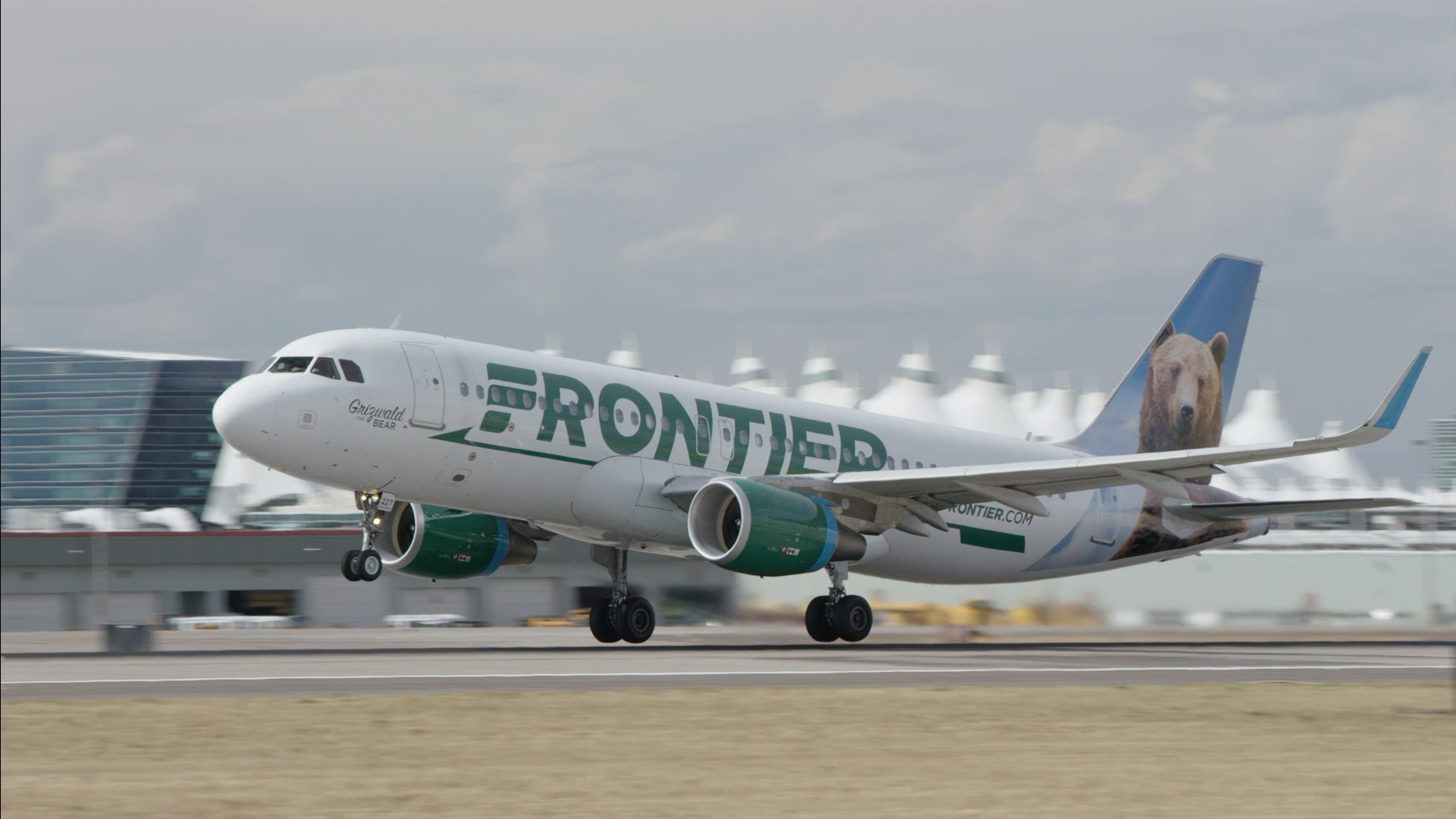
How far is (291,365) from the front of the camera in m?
25.0

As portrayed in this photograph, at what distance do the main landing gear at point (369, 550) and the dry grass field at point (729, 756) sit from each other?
777 centimetres

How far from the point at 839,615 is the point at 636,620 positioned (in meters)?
3.49

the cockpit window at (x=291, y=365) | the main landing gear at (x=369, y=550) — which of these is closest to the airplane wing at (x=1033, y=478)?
the main landing gear at (x=369, y=550)

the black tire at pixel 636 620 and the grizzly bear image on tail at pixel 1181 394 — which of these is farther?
the grizzly bear image on tail at pixel 1181 394

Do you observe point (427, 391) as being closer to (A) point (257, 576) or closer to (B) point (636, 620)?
(B) point (636, 620)

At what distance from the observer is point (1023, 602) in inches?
1428

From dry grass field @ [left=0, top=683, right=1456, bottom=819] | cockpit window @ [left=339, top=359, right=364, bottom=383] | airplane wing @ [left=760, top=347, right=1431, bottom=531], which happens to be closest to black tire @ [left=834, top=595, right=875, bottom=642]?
airplane wing @ [left=760, top=347, right=1431, bottom=531]

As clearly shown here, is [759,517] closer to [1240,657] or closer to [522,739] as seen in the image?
[1240,657]

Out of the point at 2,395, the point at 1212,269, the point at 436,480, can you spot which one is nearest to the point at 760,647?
the point at 436,480

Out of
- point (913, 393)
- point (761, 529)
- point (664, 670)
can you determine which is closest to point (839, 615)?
point (761, 529)

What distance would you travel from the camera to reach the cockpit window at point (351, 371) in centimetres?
Answer: 2491

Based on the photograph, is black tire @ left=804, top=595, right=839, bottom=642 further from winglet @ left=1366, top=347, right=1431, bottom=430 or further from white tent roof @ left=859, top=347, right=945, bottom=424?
white tent roof @ left=859, top=347, right=945, bottom=424

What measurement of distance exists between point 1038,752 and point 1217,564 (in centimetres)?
2983

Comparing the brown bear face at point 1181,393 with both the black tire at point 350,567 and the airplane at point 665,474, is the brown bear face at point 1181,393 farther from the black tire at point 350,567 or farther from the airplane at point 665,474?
the black tire at point 350,567
